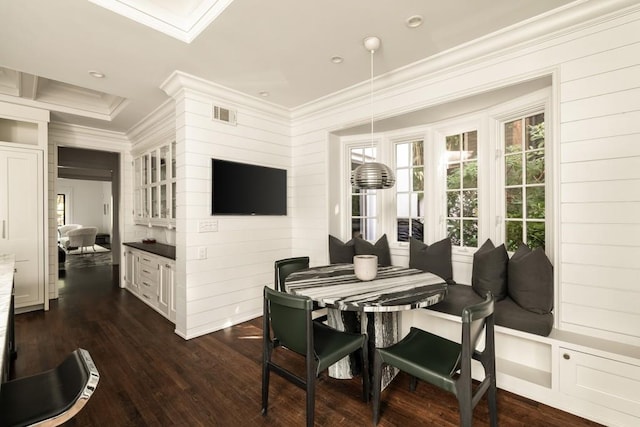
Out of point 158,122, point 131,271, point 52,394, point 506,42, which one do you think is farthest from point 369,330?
point 131,271

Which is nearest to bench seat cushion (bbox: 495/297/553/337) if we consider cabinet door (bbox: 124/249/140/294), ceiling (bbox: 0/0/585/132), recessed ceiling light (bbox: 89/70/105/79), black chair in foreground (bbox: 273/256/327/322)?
black chair in foreground (bbox: 273/256/327/322)

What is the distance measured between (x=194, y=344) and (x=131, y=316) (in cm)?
139

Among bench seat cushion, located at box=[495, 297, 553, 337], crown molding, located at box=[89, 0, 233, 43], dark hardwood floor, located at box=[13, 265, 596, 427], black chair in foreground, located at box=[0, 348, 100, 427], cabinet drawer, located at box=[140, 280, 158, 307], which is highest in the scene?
crown molding, located at box=[89, 0, 233, 43]

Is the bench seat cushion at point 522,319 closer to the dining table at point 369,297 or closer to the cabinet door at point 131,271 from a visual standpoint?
the dining table at point 369,297

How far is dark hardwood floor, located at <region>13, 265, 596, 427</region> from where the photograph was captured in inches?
77.3

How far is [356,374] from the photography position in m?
2.44

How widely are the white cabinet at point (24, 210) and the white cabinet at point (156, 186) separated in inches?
48.9

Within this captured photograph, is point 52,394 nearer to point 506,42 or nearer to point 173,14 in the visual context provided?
point 173,14

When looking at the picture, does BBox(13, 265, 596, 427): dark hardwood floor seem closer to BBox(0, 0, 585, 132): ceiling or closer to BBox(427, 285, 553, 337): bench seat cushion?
BBox(427, 285, 553, 337): bench seat cushion

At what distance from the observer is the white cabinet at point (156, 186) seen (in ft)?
13.4

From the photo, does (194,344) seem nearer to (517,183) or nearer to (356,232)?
(356,232)

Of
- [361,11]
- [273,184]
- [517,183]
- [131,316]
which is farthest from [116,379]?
[517,183]

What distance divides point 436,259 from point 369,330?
126cm

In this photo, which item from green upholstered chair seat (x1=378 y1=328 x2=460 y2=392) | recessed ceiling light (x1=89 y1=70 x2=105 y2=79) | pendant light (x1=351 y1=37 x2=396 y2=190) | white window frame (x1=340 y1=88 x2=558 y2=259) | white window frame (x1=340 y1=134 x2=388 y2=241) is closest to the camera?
green upholstered chair seat (x1=378 y1=328 x2=460 y2=392)
